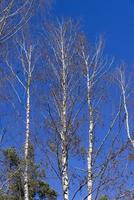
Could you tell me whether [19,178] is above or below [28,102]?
below

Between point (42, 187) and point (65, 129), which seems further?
point (42, 187)

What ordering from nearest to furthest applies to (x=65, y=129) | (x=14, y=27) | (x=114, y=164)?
(x=14, y=27) < (x=114, y=164) < (x=65, y=129)

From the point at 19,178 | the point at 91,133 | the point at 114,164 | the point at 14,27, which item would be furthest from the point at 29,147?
the point at 14,27

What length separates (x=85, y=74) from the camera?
16.4 m

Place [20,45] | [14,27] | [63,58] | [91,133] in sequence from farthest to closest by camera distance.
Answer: [20,45], [63,58], [91,133], [14,27]

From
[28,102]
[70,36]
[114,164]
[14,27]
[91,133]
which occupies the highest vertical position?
[70,36]

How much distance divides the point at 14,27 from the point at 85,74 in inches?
308

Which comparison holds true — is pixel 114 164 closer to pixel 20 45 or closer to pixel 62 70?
pixel 62 70

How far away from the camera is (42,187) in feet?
74.2

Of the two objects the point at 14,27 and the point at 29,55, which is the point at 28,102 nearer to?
the point at 29,55

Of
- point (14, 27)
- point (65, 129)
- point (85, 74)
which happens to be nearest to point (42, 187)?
point (85, 74)

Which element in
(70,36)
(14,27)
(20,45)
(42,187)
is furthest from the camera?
(42,187)

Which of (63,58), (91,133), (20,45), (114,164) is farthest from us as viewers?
(20,45)

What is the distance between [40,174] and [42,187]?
22.8ft
